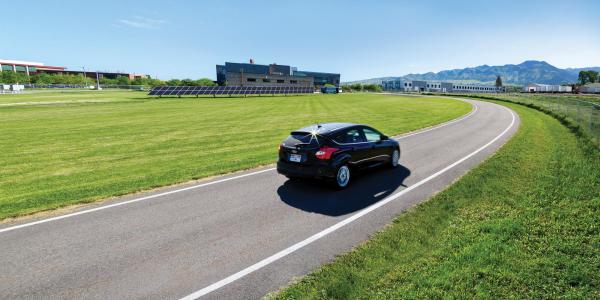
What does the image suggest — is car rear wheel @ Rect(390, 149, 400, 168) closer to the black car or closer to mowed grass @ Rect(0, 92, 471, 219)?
the black car

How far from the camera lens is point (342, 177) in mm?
8070

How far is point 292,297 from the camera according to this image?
3832mm

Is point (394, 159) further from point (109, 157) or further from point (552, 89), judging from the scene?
point (552, 89)

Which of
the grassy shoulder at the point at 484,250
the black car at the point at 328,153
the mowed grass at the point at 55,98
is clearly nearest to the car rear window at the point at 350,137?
the black car at the point at 328,153

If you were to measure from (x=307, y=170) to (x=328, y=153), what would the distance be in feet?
2.25

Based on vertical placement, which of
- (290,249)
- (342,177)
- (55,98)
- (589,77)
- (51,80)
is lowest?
(290,249)

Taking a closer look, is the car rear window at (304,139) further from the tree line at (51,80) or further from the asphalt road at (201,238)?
the tree line at (51,80)

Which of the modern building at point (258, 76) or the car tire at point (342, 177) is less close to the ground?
the modern building at point (258, 76)

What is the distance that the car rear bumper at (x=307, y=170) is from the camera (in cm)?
757

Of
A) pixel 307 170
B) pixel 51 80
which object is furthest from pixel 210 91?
pixel 51 80

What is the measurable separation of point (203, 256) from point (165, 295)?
98cm

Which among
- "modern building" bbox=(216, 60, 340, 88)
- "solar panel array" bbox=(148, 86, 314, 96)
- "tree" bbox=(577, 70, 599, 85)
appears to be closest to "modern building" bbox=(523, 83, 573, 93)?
"tree" bbox=(577, 70, 599, 85)

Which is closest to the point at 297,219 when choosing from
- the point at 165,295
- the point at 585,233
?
the point at 165,295

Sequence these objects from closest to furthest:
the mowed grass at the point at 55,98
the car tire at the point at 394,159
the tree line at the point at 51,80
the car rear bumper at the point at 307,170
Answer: the car rear bumper at the point at 307,170, the car tire at the point at 394,159, the mowed grass at the point at 55,98, the tree line at the point at 51,80
